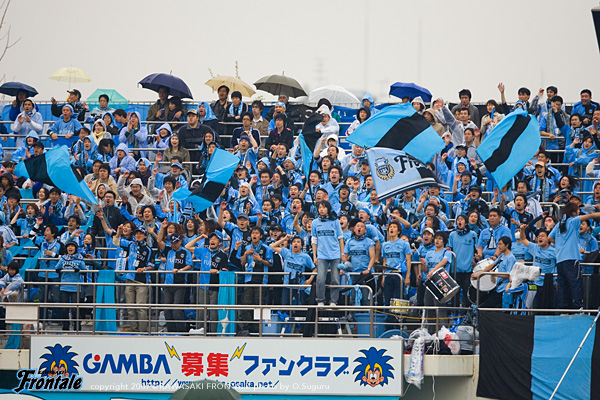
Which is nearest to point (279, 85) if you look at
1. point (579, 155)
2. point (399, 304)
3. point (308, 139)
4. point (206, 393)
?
point (308, 139)

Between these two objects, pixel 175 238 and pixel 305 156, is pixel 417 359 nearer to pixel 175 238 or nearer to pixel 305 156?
pixel 175 238

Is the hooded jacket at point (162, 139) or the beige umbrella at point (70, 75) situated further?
the beige umbrella at point (70, 75)

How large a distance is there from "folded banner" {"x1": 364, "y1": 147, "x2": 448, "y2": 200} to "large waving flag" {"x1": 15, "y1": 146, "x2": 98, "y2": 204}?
496 cm

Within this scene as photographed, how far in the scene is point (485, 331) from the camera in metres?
15.7

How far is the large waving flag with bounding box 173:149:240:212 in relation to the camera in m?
18.1

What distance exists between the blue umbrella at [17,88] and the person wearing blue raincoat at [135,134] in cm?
340

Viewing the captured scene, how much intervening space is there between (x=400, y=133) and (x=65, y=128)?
25.2 feet

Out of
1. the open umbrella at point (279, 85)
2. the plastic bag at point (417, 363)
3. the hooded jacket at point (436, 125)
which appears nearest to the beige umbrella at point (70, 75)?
the open umbrella at point (279, 85)

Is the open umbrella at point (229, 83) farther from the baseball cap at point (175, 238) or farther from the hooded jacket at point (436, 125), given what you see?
the baseball cap at point (175, 238)

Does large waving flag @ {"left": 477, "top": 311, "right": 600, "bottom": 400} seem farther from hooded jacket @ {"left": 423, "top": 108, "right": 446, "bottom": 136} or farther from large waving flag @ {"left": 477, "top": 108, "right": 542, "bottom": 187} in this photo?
hooded jacket @ {"left": 423, "top": 108, "right": 446, "bottom": 136}

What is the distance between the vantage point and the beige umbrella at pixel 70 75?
2559cm

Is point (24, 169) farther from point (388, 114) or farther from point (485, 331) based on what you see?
point (485, 331)

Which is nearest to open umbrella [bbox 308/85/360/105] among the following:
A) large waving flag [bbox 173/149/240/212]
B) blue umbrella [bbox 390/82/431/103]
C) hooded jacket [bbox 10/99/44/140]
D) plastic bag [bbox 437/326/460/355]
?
blue umbrella [bbox 390/82/431/103]

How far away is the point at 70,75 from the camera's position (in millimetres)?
25672
